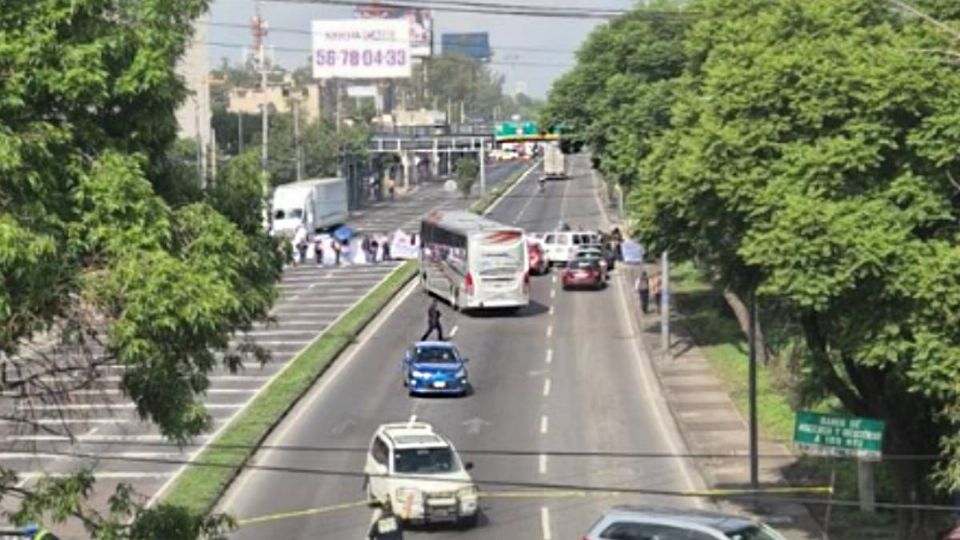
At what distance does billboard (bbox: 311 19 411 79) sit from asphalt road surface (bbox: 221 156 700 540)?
236 feet

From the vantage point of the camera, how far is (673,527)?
67.7 ft

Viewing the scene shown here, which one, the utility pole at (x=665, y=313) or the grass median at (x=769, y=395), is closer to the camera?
the grass median at (x=769, y=395)

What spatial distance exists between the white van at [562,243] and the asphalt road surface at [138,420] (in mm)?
7367

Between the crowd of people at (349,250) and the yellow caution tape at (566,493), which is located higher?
the crowd of people at (349,250)

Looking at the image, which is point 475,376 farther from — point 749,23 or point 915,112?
point 915,112

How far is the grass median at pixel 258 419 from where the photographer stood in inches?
1246

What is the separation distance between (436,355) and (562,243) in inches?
1069

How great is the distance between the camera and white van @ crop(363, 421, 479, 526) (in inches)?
1123

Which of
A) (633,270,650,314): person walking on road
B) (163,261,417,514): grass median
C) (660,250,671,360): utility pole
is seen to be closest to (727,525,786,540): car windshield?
(163,261,417,514): grass median

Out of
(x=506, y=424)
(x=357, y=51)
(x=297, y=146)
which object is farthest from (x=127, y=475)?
(x=357, y=51)

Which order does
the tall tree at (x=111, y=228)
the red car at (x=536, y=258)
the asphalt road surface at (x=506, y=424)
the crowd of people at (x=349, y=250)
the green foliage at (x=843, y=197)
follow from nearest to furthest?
the tall tree at (x=111, y=228), the green foliage at (x=843, y=197), the asphalt road surface at (x=506, y=424), the red car at (x=536, y=258), the crowd of people at (x=349, y=250)

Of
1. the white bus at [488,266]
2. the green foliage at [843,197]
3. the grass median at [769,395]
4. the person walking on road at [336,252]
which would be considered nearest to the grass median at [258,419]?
the white bus at [488,266]

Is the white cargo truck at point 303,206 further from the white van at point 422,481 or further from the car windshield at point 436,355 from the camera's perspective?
the white van at point 422,481

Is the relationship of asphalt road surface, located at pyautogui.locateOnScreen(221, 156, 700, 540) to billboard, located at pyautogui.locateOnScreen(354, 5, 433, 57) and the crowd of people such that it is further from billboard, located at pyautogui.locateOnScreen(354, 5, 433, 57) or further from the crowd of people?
billboard, located at pyautogui.locateOnScreen(354, 5, 433, 57)
